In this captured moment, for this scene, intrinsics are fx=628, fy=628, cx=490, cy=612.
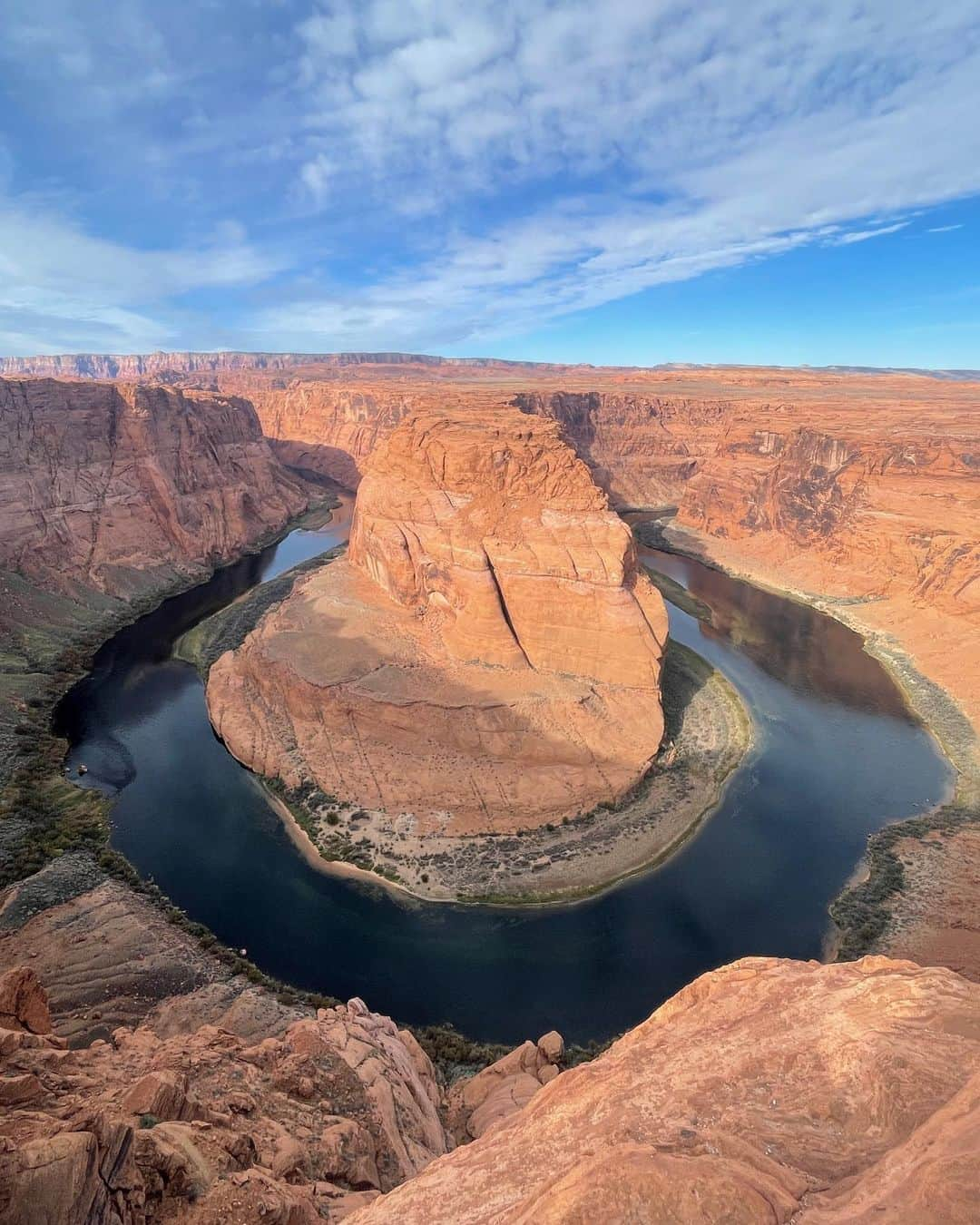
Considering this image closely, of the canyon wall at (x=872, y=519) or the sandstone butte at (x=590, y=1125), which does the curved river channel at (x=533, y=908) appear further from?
the canyon wall at (x=872, y=519)

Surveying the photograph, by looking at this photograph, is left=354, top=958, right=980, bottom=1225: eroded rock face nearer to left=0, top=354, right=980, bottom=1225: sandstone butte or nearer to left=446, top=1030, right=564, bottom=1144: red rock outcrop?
left=0, top=354, right=980, bottom=1225: sandstone butte

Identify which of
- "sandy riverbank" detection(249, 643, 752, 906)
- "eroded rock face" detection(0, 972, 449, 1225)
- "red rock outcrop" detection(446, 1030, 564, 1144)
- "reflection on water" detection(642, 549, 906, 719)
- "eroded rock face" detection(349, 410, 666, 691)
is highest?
"eroded rock face" detection(349, 410, 666, 691)

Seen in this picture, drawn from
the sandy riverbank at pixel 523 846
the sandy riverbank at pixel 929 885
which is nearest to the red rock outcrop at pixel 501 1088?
the sandy riverbank at pixel 523 846

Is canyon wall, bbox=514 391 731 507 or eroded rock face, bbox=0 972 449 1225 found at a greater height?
canyon wall, bbox=514 391 731 507

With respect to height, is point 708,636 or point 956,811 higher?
point 708,636

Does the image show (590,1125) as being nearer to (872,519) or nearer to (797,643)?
(797,643)

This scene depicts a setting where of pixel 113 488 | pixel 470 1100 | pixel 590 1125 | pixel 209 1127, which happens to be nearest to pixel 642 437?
pixel 113 488

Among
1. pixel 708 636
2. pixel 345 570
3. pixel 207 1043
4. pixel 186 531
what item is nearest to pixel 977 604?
pixel 708 636

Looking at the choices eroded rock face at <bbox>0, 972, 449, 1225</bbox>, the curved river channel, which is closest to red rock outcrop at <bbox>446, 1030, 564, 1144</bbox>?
eroded rock face at <bbox>0, 972, 449, 1225</bbox>

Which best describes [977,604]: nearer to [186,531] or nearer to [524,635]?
[524,635]
